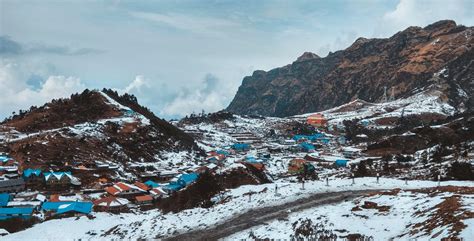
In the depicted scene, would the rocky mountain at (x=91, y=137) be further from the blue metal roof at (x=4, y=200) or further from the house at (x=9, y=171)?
the blue metal roof at (x=4, y=200)

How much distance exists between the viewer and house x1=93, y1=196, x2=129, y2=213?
54600 mm

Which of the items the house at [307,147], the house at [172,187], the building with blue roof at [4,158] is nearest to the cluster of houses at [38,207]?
the building with blue roof at [4,158]

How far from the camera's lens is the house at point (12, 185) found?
6356 centimetres

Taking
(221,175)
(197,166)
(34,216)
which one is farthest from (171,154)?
(221,175)

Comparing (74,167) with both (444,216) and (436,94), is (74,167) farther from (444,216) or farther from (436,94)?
(436,94)

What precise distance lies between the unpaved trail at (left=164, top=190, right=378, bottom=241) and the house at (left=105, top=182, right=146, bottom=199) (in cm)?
4327

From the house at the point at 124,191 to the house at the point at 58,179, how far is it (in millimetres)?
8777

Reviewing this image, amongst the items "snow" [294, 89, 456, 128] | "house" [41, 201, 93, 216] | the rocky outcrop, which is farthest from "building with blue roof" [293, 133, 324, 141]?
"house" [41, 201, 93, 216]

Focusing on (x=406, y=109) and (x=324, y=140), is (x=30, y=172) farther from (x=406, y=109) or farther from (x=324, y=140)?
(x=406, y=109)

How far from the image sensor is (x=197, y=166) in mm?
94438

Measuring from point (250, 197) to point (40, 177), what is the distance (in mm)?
55597

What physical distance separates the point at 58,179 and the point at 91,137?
24080 millimetres

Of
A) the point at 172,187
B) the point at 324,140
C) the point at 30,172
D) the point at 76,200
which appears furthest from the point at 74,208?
the point at 324,140

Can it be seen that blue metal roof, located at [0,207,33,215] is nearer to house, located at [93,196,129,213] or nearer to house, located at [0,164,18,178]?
house, located at [93,196,129,213]
